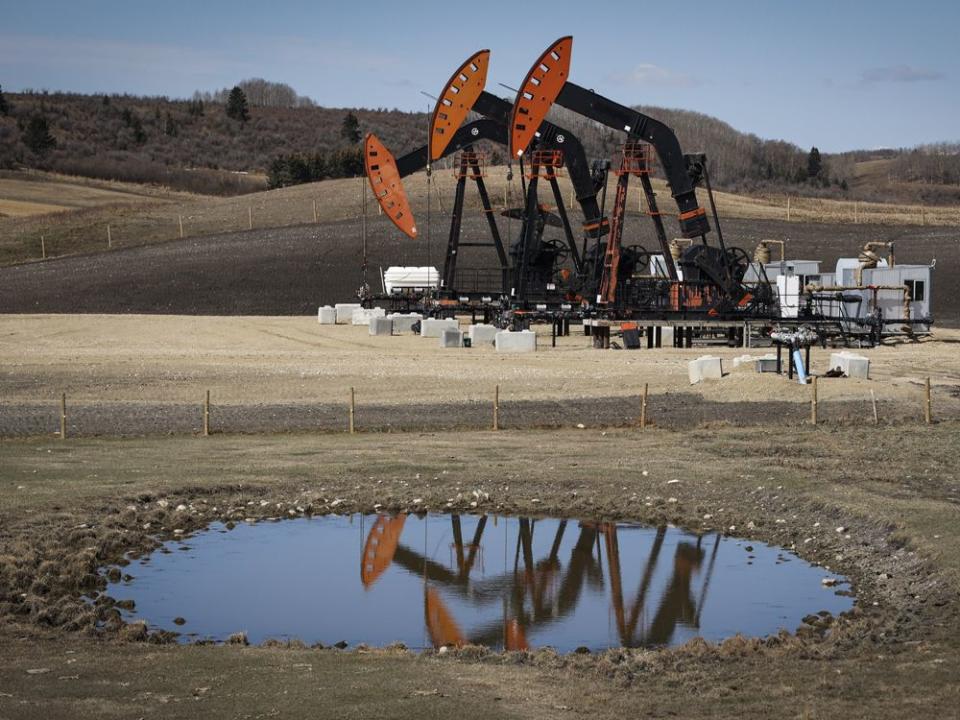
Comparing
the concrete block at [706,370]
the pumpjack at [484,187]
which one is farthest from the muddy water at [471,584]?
the pumpjack at [484,187]

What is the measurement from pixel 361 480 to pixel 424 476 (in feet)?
3.41

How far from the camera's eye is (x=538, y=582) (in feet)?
61.0

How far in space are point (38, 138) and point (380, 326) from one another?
111 metres

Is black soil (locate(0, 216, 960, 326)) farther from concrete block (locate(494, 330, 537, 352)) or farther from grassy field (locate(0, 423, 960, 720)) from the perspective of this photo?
grassy field (locate(0, 423, 960, 720))

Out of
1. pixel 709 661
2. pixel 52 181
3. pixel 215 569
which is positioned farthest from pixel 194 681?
pixel 52 181

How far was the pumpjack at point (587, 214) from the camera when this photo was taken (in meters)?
49.3

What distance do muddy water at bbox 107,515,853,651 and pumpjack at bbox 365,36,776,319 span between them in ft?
94.5

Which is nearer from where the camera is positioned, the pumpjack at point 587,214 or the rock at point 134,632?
the rock at point 134,632

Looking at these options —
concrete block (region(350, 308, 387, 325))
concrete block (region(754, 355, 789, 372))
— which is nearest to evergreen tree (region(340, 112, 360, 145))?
concrete block (region(350, 308, 387, 325))

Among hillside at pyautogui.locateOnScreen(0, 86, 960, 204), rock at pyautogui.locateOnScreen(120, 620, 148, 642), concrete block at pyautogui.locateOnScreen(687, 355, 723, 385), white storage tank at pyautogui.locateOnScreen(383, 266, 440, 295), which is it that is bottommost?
rock at pyautogui.locateOnScreen(120, 620, 148, 642)

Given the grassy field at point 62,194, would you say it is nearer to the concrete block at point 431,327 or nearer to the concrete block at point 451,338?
the concrete block at point 431,327

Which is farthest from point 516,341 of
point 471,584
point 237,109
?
point 237,109

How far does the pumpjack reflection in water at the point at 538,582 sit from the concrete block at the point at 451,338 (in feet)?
86.2

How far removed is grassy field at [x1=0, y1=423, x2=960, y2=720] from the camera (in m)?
11.8
